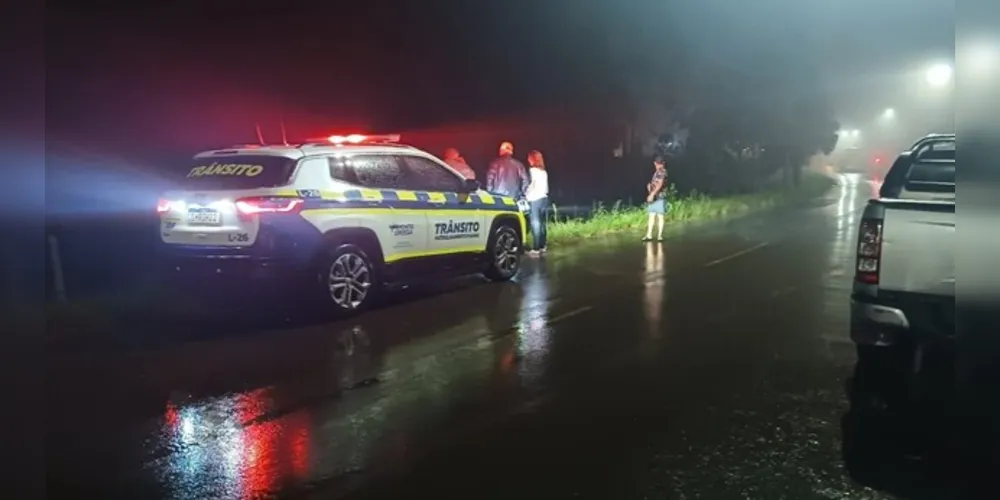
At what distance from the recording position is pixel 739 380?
661cm

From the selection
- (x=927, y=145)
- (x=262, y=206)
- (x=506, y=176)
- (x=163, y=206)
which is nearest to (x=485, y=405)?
(x=927, y=145)

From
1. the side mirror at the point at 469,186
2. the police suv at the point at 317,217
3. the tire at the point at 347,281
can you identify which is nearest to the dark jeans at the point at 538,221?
the side mirror at the point at 469,186

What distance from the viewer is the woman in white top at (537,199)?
14281mm

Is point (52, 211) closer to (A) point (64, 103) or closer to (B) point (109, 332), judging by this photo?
(A) point (64, 103)

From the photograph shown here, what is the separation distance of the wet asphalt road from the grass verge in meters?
7.61

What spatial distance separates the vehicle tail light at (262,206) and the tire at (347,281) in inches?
27.0

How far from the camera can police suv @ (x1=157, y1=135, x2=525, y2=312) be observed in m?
8.73

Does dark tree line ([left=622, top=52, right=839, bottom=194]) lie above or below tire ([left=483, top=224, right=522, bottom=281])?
above

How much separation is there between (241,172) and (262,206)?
0.52 meters

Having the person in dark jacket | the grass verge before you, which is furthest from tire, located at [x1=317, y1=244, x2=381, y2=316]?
the grass verge

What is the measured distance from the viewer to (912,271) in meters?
5.64

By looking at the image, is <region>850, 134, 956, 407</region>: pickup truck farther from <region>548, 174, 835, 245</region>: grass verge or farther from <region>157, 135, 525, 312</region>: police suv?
<region>548, 174, 835, 245</region>: grass verge

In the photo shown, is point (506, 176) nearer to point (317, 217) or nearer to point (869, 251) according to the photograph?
point (317, 217)

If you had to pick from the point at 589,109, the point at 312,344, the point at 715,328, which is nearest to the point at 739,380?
the point at 715,328
